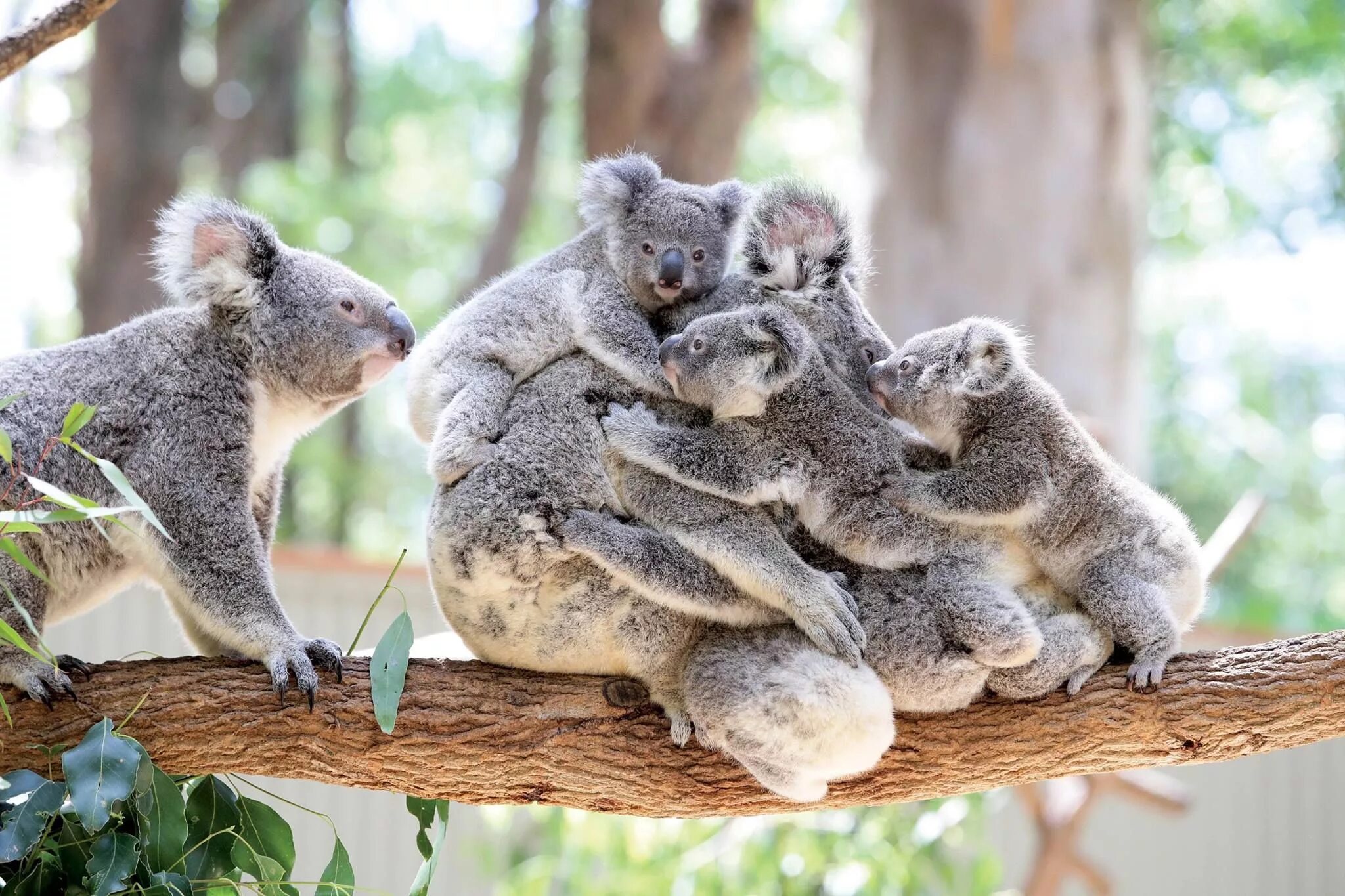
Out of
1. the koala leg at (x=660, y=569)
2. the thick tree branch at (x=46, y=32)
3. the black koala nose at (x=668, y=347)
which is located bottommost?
the koala leg at (x=660, y=569)

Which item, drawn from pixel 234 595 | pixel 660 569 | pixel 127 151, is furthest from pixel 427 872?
pixel 127 151

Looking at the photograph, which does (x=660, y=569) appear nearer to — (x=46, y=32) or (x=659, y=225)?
(x=659, y=225)

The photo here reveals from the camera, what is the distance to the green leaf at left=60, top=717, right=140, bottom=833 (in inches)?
94.0

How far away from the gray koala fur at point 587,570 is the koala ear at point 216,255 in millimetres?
816

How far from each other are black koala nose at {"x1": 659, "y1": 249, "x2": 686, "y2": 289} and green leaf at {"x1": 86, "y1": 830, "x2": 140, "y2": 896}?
177cm

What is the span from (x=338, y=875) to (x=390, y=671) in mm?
615

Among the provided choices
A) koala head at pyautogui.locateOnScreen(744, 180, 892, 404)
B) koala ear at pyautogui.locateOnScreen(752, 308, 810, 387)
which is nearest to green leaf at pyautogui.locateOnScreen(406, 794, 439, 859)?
koala ear at pyautogui.locateOnScreen(752, 308, 810, 387)

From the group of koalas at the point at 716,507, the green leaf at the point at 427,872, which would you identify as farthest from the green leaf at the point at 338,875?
the group of koalas at the point at 716,507

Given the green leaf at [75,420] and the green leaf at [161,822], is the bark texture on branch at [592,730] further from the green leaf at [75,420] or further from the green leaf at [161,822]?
the green leaf at [75,420]

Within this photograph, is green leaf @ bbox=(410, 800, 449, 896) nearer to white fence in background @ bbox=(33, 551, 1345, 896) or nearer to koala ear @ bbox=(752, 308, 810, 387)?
koala ear @ bbox=(752, 308, 810, 387)

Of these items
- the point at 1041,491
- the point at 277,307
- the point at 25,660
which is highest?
the point at 277,307

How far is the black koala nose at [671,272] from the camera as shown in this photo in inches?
126

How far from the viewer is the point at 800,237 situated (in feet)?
10.1

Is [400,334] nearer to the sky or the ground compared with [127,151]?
nearer to the ground
